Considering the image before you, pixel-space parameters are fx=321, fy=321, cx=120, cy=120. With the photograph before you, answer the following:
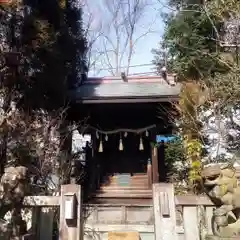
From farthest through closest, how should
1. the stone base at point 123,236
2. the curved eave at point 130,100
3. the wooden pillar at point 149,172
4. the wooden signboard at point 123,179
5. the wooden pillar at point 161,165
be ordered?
the wooden pillar at point 161,165, the wooden signboard at point 123,179, the wooden pillar at point 149,172, the curved eave at point 130,100, the stone base at point 123,236

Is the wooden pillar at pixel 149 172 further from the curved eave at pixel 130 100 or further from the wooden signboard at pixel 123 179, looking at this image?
the curved eave at pixel 130 100

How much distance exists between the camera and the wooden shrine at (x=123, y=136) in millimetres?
10312

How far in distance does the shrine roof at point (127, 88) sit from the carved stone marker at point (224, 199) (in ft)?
15.9

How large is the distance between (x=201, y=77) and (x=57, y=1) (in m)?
5.61

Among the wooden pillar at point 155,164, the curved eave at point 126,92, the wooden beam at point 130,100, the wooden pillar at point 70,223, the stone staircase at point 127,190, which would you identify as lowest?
the wooden pillar at point 70,223

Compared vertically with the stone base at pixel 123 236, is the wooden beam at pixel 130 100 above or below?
above

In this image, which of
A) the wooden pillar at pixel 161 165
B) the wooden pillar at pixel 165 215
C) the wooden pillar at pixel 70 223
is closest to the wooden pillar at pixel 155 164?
the wooden pillar at pixel 161 165

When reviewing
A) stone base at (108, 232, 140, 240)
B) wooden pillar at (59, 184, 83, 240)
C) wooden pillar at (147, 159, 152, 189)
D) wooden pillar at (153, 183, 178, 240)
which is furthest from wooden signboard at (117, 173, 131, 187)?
wooden pillar at (153, 183, 178, 240)

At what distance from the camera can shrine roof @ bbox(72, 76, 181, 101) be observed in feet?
33.8

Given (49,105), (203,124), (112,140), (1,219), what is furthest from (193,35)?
(1,219)

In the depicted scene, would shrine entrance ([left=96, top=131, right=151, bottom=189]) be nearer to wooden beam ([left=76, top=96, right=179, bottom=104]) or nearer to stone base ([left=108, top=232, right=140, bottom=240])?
wooden beam ([left=76, top=96, right=179, bottom=104])

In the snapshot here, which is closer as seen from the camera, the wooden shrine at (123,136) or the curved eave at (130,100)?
the curved eave at (130,100)

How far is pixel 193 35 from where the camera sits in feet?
40.2

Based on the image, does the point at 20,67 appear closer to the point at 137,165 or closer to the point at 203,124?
the point at 137,165
